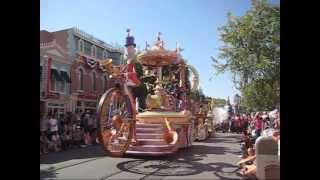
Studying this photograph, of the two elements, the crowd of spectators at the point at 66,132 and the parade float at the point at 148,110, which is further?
the crowd of spectators at the point at 66,132

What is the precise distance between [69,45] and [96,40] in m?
2.96

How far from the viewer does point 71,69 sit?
68.0ft

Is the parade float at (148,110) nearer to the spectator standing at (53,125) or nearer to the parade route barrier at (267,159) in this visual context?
the spectator standing at (53,125)

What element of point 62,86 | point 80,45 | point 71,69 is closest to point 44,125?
point 62,86

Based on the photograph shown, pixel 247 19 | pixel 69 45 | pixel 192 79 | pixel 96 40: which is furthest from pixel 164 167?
pixel 96 40

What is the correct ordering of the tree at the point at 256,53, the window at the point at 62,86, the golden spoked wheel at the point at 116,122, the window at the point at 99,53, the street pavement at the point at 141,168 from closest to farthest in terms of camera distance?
the street pavement at the point at 141,168 → the golden spoked wheel at the point at 116,122 → the tree at the point at 256,53 → the window at the point at 62,86 → the window at the point at 99,53

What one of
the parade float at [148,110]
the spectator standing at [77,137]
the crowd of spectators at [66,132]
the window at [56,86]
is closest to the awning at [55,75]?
the window at [56,86]

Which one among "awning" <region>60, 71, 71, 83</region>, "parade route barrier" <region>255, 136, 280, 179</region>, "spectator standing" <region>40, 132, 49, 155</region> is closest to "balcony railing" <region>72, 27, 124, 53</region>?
"awning" <region>60, 71, 71, 83</region>

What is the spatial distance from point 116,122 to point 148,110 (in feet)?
7.04

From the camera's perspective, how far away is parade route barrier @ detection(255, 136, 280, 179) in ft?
17.3

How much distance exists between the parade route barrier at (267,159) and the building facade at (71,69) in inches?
474

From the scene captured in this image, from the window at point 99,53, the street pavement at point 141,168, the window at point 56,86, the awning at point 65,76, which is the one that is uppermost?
the window at point 99,53

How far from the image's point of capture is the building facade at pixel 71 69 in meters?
18.0
